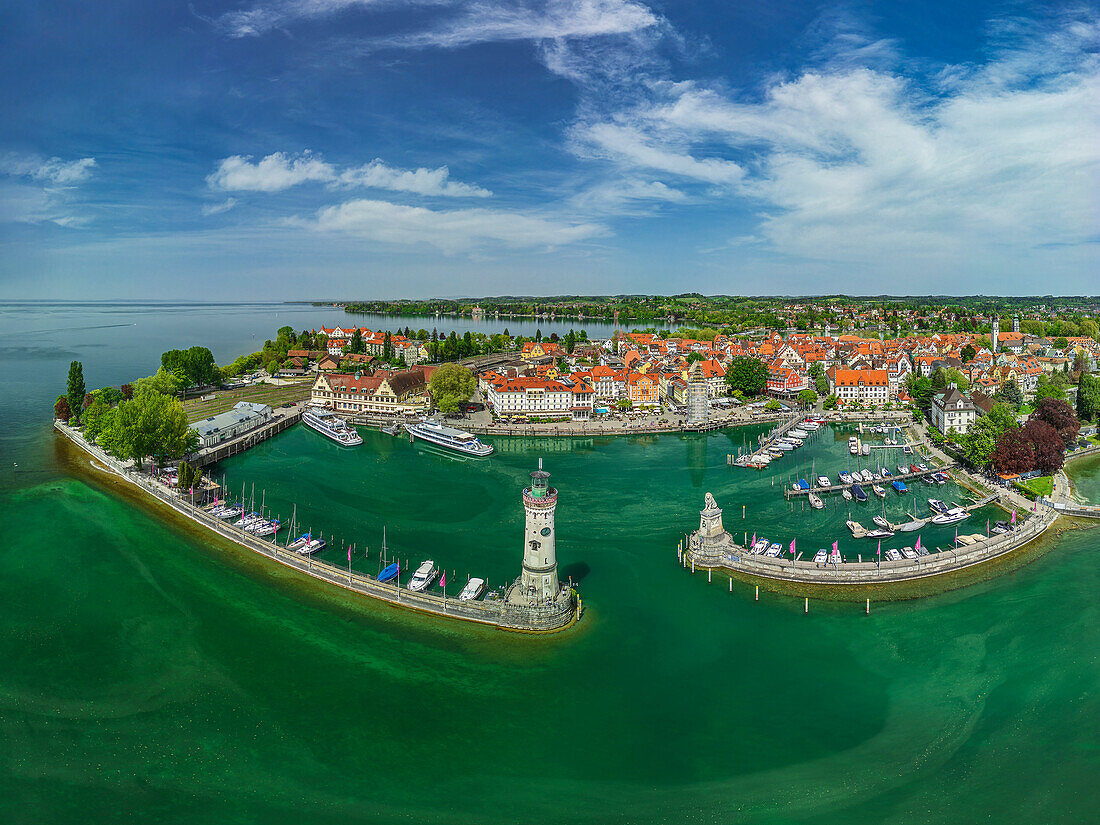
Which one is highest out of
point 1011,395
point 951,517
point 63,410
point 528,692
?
point 1011,395

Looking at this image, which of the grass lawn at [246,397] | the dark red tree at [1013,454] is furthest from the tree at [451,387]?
the dark red tree at [1013,454]

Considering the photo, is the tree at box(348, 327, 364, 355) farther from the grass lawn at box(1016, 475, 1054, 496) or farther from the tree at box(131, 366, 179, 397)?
the grass lawn at box(1016, 475, 1054, 496)

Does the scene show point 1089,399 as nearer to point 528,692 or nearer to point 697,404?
point 697,404

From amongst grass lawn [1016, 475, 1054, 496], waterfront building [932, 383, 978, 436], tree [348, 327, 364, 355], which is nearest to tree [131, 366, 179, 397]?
tree [348, 327, 364, 355]

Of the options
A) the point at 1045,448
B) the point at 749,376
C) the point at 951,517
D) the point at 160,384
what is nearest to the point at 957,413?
the point at 1045,448

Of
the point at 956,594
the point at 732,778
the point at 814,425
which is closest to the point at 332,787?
the point at 732,778

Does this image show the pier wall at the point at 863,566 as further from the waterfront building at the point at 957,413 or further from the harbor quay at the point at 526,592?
the waterfront building at the point at 957,413
